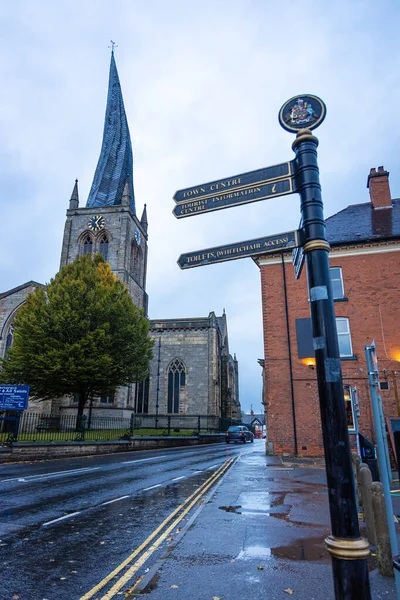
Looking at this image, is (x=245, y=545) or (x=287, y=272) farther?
(x=287, y=272)

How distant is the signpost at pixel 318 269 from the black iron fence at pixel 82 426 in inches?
687

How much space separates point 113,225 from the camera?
45688 millimetres

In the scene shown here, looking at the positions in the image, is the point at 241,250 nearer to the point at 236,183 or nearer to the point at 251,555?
the point at 236,183

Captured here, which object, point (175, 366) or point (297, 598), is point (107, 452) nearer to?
point (297, 598)

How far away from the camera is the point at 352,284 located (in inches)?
732

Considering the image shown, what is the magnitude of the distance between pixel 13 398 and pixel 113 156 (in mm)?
46382

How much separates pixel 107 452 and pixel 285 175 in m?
21.9

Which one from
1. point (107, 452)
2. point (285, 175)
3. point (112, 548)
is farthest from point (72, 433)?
point (285, 175)

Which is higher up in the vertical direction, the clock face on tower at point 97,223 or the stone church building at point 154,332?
the clock face on tower at point 97,223

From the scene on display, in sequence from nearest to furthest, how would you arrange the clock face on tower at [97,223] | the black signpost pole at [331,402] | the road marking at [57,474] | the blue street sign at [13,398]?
the black signpost pole at [331,402] → the road marking at [57,474] → the blue street sign at [13,398] → the clock face on tower at [97,223]

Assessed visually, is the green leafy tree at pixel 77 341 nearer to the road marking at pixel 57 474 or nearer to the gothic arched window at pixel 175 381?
the road marking at pixel 57 474

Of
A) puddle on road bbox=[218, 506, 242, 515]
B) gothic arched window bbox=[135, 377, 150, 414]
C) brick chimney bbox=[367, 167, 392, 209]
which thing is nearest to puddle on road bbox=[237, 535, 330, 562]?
puddle on road bbox=[218, 506, 242, 515]

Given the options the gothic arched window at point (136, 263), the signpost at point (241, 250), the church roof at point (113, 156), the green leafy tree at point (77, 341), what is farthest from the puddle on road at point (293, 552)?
the church roof at point (113, 156)

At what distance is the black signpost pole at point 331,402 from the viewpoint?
2436 millimetres
